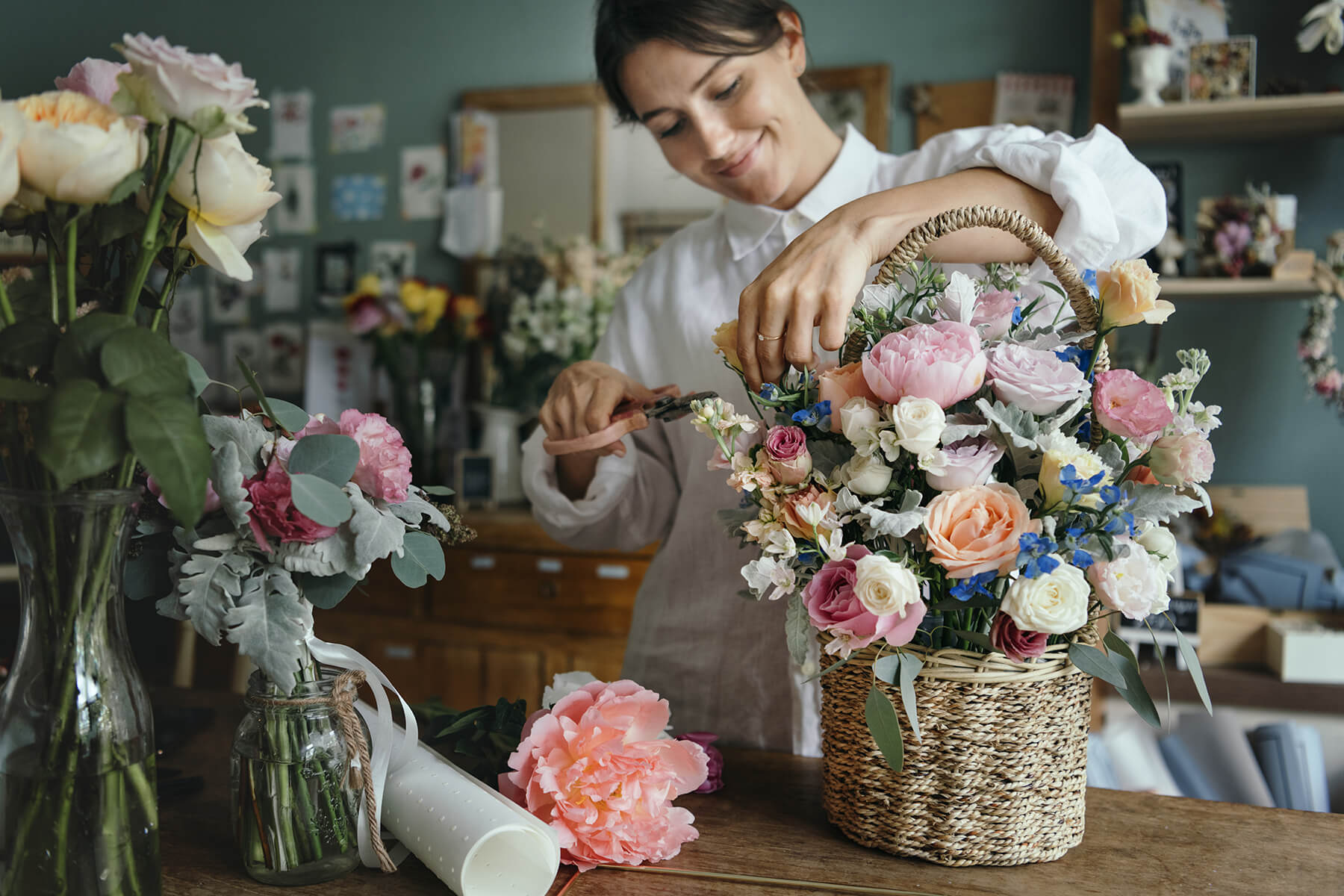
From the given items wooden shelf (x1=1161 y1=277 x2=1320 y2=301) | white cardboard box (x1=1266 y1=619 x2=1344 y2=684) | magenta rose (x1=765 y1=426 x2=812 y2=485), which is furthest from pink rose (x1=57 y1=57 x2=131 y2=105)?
white cardboard box (x1=1266 y1=619 x2=1344 y2=684)

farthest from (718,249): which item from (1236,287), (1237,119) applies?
(1237,119)

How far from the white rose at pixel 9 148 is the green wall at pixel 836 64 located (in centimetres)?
234

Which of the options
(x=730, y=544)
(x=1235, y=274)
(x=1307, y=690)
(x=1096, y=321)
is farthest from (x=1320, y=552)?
(x=1096, y=321)

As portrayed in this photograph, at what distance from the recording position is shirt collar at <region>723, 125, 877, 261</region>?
1.18 metres

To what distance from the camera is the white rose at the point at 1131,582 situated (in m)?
0.63

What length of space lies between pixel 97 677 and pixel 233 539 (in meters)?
0.11

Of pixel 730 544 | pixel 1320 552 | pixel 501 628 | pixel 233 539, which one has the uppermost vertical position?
pixel 233 539

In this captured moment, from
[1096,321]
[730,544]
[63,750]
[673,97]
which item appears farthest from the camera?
[730,544]

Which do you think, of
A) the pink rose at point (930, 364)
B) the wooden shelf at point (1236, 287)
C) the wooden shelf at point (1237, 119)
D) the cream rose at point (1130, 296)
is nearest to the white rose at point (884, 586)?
the pink rose at point (930, 364)

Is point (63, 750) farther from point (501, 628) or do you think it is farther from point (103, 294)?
point (501, 628)

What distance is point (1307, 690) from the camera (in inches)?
76.2

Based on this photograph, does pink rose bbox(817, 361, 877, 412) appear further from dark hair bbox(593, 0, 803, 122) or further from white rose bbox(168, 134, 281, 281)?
dark hair bbox(593, 0, 803, 122)

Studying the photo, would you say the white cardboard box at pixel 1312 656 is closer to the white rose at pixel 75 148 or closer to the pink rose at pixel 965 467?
the pink rose at pixel 965 467

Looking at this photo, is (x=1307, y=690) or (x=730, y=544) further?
(x=1307, y=690)
